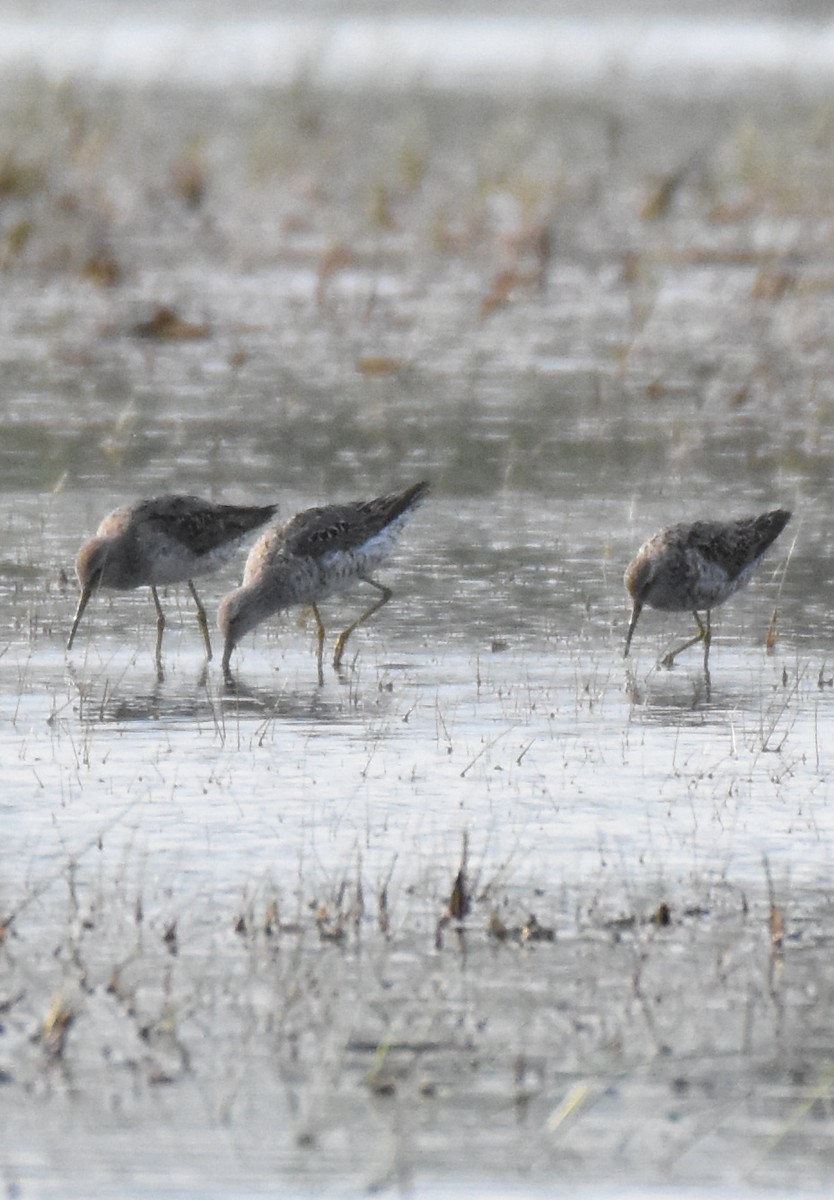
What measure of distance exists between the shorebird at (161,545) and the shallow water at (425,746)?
25cm

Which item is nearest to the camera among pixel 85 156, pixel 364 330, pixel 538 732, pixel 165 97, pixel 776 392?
pixel 538 732

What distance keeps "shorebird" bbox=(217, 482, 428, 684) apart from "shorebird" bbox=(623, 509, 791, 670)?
4.00 feet

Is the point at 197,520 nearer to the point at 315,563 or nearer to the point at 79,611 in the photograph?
the point at 315,563

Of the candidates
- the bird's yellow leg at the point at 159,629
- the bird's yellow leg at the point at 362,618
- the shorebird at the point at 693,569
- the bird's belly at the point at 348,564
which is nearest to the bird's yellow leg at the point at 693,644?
the shorebird at the point at 693,569

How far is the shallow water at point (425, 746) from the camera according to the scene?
5414 mm

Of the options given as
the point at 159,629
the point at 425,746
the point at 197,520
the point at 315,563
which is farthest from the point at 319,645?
the point at 425,746

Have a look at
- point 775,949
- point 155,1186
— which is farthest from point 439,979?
point 155,1186

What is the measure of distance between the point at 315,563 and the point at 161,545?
72 centimetres

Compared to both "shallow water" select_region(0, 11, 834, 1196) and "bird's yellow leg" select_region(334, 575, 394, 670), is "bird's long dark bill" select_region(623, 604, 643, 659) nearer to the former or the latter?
"shallow water" select_region(0, 11, 834, 1196)

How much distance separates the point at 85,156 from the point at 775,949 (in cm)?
1728

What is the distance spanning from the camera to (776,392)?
663 inches

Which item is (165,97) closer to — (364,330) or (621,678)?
(364,330)

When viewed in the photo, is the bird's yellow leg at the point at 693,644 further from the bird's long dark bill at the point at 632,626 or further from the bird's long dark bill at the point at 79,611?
the bird's long dark bill at the point at 79,611

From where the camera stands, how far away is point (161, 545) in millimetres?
10914
